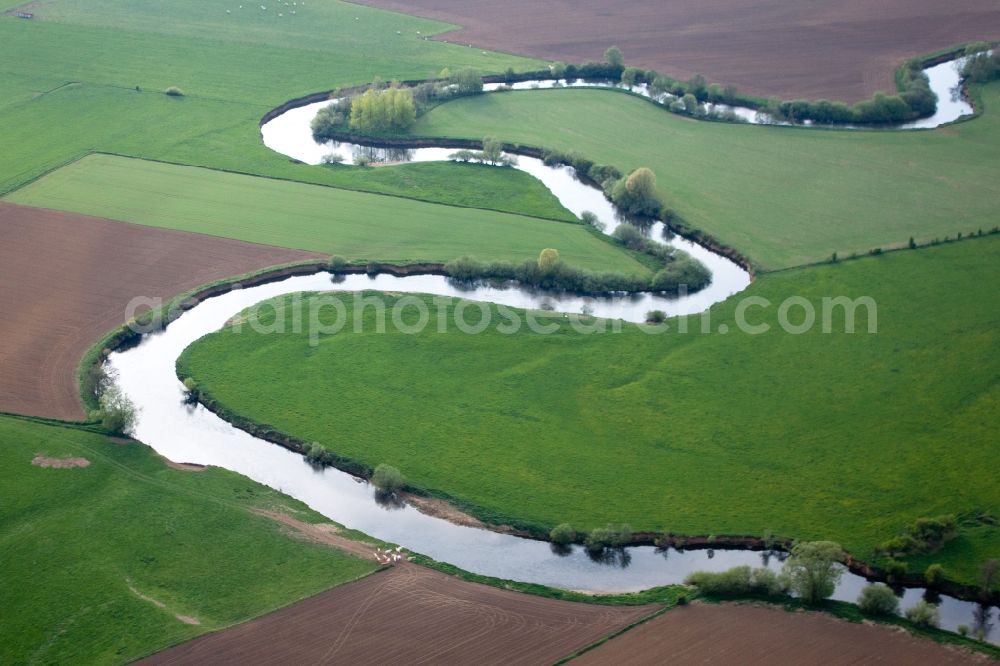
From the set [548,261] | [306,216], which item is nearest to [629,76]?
[306,216]

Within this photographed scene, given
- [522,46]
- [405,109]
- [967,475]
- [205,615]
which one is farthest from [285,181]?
[967,475]

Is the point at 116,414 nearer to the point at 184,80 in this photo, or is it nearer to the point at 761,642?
the point at 761,642

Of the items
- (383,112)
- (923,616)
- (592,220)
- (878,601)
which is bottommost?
(923,616)

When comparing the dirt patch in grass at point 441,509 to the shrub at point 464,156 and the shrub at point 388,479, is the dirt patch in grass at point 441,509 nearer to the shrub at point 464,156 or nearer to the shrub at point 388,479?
the shrub at point 388,479

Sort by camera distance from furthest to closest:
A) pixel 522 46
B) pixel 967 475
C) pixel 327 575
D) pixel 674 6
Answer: pixel 674 6, pixel 522 46, pixel 967 475, pixel 327 575

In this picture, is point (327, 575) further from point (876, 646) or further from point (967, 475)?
point (967, 475)

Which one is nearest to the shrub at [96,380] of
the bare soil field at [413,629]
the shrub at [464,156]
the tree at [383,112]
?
the bare soil field at [413,629]
